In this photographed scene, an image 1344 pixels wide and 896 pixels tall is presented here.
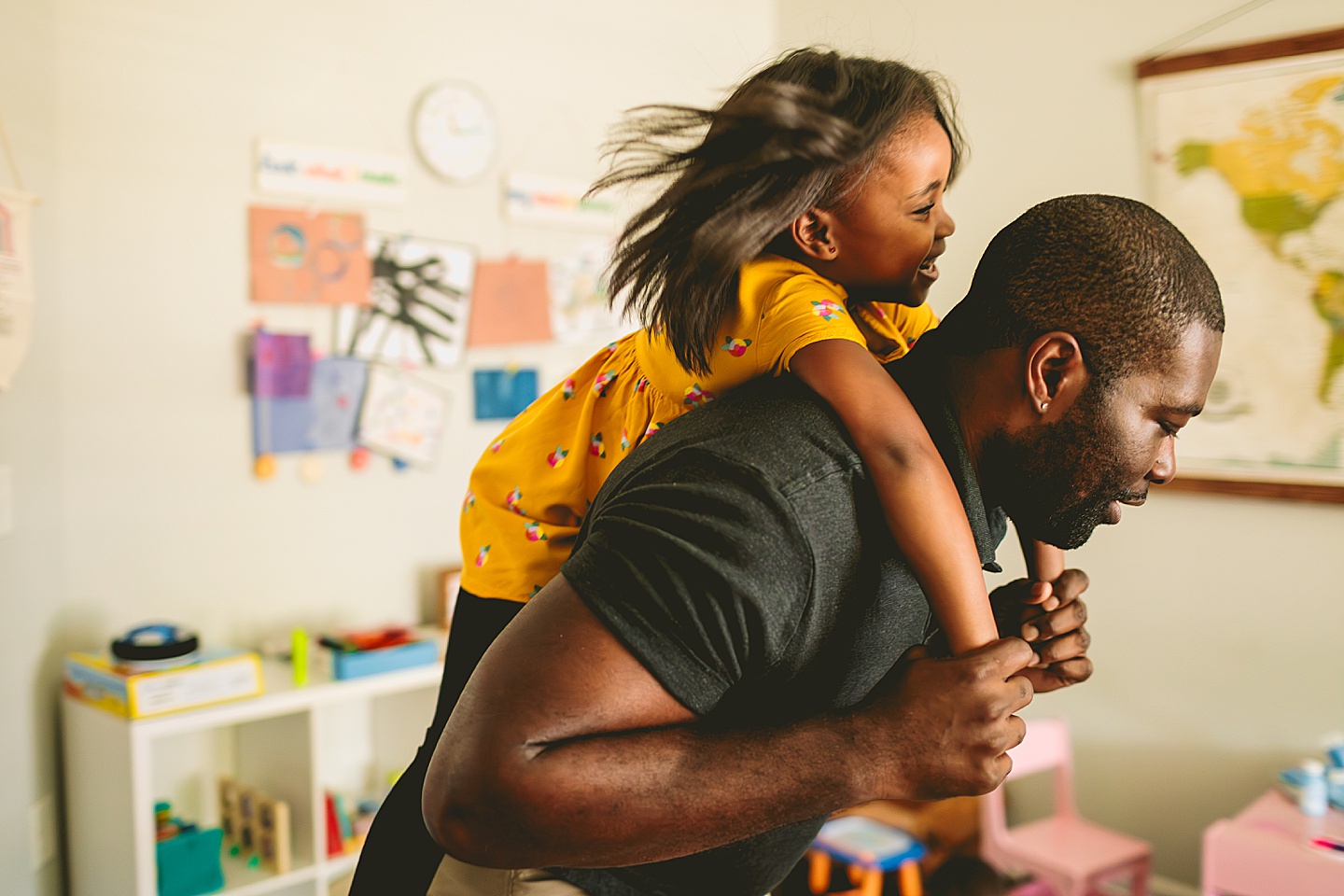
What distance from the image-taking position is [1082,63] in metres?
3.03

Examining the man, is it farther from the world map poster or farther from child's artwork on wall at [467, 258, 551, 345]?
child's artwork on wall at [467, 258, 551, 345]

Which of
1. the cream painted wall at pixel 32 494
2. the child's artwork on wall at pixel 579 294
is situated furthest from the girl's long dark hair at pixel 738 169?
the child's artwork on wall at pixel 579 294

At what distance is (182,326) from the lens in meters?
2.56

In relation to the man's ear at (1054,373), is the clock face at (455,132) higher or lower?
higher

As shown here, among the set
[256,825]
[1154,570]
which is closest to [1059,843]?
[1154,570]

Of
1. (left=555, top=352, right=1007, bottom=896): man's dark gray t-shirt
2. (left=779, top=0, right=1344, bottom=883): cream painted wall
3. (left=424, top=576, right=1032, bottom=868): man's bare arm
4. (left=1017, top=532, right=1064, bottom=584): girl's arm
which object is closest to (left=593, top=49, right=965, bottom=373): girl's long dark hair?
(left=555, top=352, right=1007, bottom=896): man's dark gray t-shirt

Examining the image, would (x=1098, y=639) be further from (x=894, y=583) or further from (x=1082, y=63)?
(x=894, y=583)

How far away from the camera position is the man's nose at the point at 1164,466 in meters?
1.02

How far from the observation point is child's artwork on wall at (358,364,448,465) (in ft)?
9.46

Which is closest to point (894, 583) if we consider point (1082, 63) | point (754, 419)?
point (754, 419)

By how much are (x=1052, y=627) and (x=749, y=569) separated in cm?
43

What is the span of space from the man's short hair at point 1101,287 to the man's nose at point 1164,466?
100mm

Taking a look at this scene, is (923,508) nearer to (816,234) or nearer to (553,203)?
(816,234)

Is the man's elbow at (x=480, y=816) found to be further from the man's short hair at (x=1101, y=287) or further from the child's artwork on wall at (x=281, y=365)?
the child's artwork on wall at (x=281, y=365)
